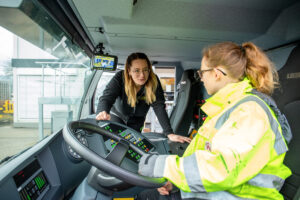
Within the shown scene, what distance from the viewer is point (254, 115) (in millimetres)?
598

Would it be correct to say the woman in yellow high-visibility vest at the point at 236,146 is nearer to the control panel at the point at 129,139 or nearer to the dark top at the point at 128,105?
the control panel at the point at 129,139

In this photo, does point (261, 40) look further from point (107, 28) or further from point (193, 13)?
point (107, 28)

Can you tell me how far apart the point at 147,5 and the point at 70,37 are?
783 mm

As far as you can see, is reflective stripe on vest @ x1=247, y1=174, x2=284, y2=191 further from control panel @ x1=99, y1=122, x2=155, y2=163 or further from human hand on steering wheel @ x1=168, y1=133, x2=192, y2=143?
human hand on steering wheel @ x1=168, y1=133, x2=192, y2=143

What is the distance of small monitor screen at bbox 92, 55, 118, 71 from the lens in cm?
187

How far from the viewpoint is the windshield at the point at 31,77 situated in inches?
39.9

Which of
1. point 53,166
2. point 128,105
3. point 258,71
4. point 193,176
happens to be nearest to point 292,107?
point 258,71

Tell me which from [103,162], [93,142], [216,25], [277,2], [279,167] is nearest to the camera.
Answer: [103,162]

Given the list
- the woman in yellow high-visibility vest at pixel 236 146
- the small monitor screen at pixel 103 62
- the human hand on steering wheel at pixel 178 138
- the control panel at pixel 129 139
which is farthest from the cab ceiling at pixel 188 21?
the human hand on steering wheel at pixel 178 138

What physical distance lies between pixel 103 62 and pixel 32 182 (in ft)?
4.43

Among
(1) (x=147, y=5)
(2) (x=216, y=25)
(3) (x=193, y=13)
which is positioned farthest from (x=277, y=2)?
(1) (x=147, y=5)

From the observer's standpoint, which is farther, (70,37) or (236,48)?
(70,37)

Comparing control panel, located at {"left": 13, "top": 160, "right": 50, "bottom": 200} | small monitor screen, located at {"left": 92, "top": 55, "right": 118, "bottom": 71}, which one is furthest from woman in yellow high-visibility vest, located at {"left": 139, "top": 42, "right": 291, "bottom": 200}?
small monitor screen, located at {"left": 92, "top": 55, "right": 118, "bottom": 71}

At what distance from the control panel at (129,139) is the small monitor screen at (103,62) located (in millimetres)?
1089
